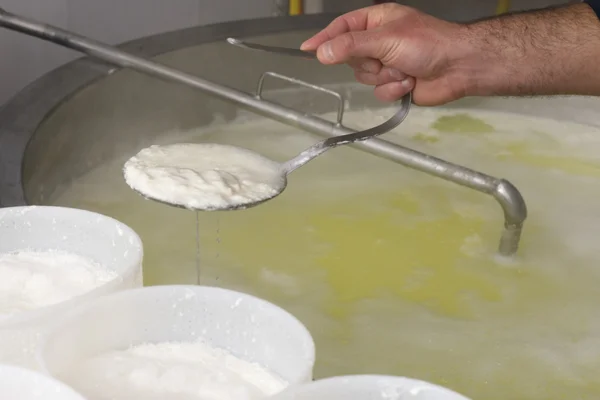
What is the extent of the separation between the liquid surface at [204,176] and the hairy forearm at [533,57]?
531mm

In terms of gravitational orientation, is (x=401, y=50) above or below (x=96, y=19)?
above

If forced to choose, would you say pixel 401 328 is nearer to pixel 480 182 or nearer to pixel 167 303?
pixel 480 182

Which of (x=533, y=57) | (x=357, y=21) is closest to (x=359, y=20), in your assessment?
Answer: (x=357, y=21)

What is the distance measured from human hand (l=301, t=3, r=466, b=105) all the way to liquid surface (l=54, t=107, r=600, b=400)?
306mm

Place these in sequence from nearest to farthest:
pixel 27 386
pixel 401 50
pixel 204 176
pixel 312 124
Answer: pixel 27 386 → pixel 204 176 → pixel 401 50 → pixel 312 124

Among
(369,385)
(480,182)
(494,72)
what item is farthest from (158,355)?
(494,72)

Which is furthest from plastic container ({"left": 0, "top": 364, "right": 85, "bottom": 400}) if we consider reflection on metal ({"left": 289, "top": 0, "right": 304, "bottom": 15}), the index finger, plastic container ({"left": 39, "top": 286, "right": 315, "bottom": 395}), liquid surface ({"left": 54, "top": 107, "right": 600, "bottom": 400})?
reflection on metal ({"left": 289, "top": 0, "right": 304, "bottom": 15})

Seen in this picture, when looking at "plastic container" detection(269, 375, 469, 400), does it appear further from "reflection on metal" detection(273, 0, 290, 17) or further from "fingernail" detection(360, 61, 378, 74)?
"reflection on metal" detection(273, 0, 290, 17)

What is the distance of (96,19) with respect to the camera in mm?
2008

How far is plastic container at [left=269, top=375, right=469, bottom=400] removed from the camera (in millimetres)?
557

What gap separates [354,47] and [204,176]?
43 centimetres

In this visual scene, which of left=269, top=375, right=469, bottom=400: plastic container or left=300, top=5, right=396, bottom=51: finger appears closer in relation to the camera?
left=269, top=375, right=469, bottom=400: plastic container

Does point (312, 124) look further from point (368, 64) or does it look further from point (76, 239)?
point (76, 239)

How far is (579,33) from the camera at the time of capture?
1.52 metres
